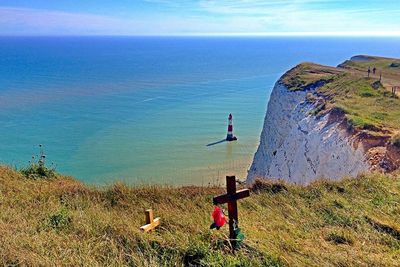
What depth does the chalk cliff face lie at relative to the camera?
18.5m

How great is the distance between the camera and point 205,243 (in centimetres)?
604

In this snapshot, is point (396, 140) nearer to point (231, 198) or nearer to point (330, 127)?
point (330, 127)

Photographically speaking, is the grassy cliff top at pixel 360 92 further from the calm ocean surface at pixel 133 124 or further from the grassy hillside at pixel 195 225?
the grassy hillside at pixel 195 225

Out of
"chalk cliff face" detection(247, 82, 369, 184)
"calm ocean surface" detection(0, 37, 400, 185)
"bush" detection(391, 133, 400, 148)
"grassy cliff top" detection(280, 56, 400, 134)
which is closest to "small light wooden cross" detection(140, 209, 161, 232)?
"calm ocean surface" detection(0, 37, 400, 185)

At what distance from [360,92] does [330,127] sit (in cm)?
732

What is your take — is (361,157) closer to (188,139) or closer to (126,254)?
(126,254)

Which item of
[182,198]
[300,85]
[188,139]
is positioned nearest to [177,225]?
[182,198]

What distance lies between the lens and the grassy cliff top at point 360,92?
19.5 m

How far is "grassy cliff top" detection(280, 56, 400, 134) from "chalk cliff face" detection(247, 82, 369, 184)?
0.96 metres

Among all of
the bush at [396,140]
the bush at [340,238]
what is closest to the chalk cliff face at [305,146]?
the bush at [396,140]

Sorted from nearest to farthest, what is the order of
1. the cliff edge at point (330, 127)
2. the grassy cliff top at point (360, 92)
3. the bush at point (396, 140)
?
the bush at point (396, 140) → the cliff edge at point (330, 127) → the grassy cliff top at point (360, 92)

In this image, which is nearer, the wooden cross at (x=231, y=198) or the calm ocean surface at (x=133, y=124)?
the wooden cross at (x=231, y=198)

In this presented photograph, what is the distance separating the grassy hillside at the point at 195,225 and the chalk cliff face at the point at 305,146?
20.2 feet

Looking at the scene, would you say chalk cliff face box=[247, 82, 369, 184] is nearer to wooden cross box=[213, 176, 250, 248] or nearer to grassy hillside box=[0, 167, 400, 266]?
grassy hillside box=[0, 167, 400, 266]
